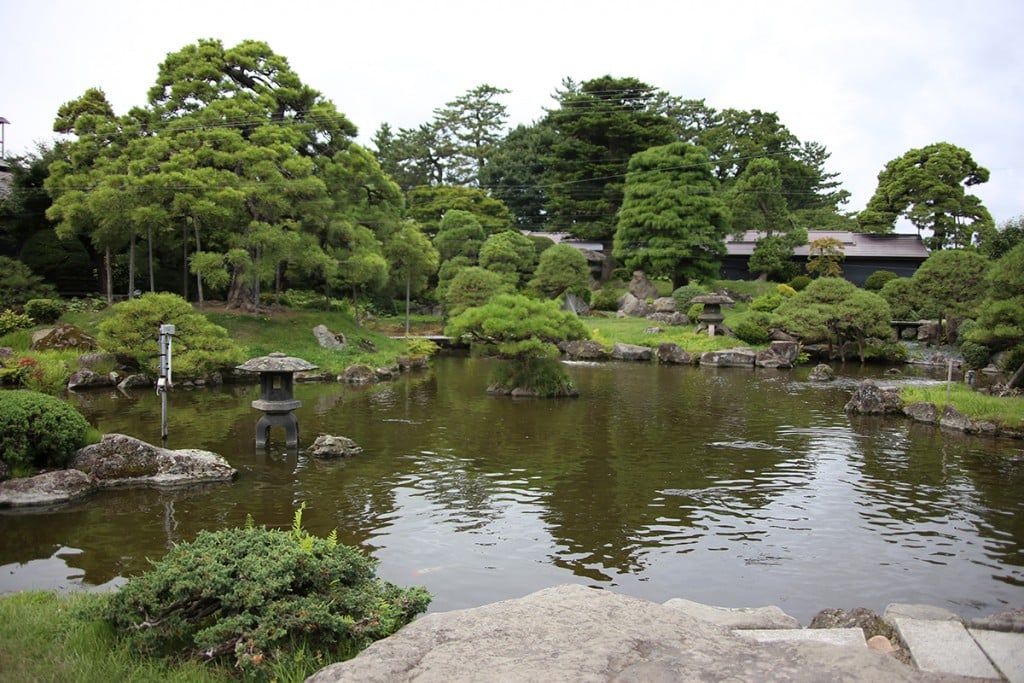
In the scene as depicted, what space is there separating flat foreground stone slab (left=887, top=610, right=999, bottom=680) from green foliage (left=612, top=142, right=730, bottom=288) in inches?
1412

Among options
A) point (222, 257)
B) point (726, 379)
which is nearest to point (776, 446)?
point (726, 379)

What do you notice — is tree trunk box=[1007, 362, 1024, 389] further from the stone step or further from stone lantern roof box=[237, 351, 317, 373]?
stone lantern roof box=[237, 351, 317, 373]

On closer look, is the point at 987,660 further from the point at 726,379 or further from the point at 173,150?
the point at 173,150

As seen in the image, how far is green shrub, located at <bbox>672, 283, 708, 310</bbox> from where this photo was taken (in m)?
37.9

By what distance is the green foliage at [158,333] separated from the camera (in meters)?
19.8

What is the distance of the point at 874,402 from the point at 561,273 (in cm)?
2339

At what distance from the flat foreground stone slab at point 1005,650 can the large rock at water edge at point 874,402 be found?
12980 mm

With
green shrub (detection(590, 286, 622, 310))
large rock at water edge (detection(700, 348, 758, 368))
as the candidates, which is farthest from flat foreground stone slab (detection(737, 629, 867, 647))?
green shrub (detection(590, 286, 622, 310))

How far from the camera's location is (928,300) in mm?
31625

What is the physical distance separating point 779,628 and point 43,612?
552 centimetres

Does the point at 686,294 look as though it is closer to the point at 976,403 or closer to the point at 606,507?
the point at 976,403

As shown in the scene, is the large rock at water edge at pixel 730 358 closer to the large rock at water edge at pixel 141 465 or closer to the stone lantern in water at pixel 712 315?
the stone lantern in water at pixel 712 315

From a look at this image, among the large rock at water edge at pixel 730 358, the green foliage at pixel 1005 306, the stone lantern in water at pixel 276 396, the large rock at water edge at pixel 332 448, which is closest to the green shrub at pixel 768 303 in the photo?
the large rock at water edge at pixel 730 358

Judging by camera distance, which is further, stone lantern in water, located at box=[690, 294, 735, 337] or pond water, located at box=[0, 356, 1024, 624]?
stone lantern in water, located at box=[690, 294, 735, 337]
